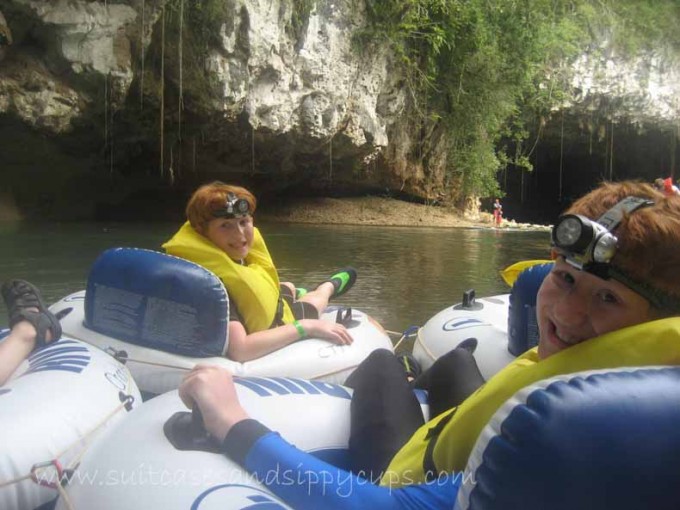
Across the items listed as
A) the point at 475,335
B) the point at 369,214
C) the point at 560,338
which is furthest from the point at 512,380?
the point at 369,214

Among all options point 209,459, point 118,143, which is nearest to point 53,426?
point 209,459

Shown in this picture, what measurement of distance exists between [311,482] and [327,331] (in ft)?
4.74

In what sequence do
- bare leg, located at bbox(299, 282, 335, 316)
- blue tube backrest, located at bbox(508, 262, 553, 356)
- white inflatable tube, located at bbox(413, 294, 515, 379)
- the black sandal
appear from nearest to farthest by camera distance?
the black sandal
blue tube backrest, located at bbox(508, 262, 553, 356)
white inflatable tube, located at bbox(413, 294, 515, 379)
bare leg, located at bbox(299, 282, 335, 316)

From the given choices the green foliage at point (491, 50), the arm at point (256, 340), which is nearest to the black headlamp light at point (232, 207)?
the arm at point (256, 340)

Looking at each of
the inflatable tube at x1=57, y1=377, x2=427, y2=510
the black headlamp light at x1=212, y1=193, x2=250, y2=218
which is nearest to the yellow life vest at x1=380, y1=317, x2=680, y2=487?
the inflatable tube at x1=57, y1=377, x2=427, y2=510

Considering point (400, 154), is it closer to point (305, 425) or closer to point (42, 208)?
point (42, 208)

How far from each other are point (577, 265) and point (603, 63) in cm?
1506

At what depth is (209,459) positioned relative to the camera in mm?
1126

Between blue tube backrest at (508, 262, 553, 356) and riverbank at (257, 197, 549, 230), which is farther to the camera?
riverbank at (257, 197, 549, 230)

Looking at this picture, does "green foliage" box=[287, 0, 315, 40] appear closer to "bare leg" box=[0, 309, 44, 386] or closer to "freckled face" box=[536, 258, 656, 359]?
"bare leg" box=[0, 309, 44, 386]

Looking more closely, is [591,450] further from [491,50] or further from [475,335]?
[491,50]

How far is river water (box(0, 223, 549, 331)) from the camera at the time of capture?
4.80 m

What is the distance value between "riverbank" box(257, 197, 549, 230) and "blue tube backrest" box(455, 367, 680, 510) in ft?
36.7

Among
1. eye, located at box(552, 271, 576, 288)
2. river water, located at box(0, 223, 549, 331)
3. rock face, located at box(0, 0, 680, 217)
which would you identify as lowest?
river water, located at box(0, 223, 549, 331)
